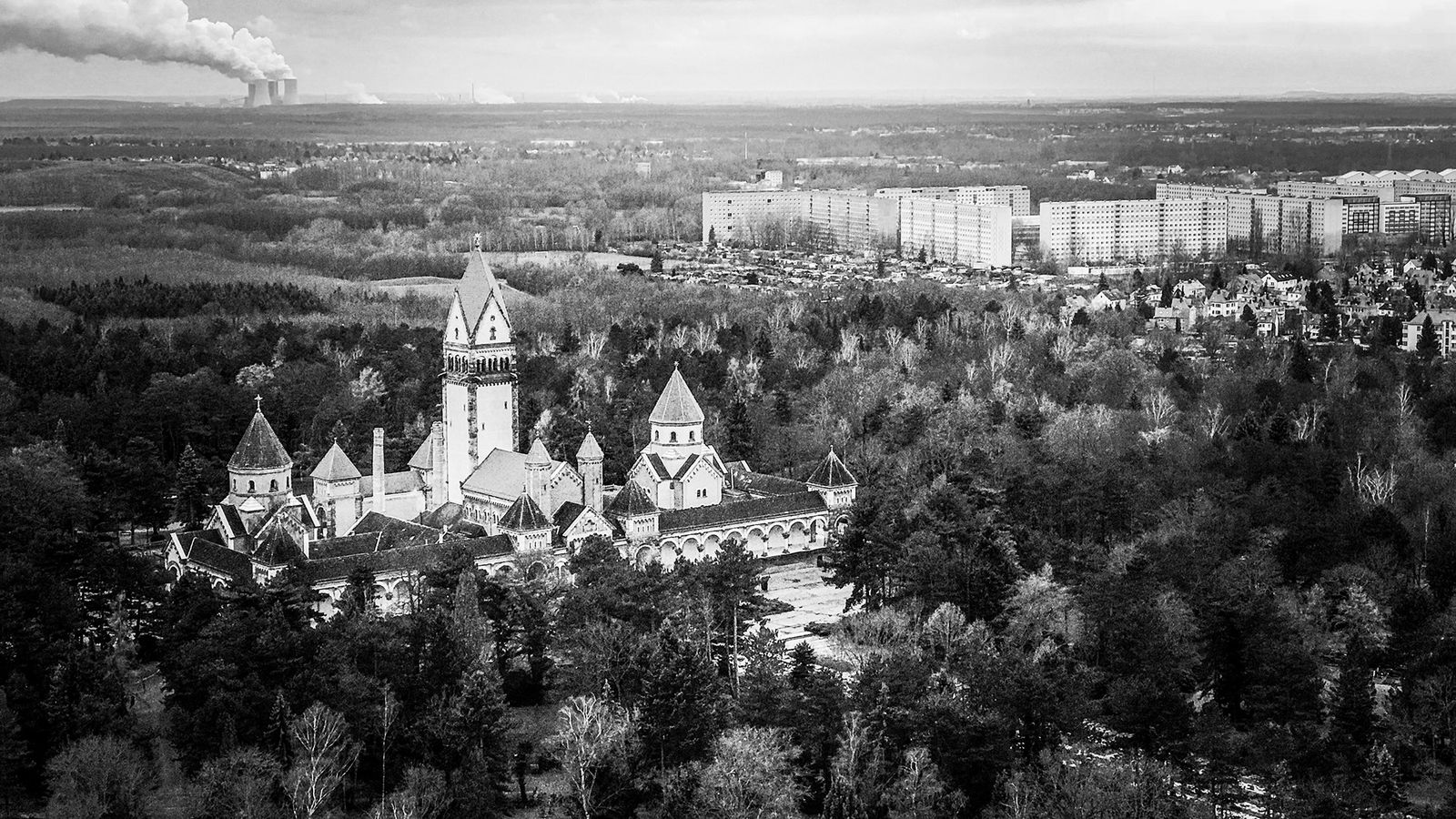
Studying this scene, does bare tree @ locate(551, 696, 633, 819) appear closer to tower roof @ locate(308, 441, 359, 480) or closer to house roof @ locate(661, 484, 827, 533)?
house roof @ locate(661, 484, 827, 533)

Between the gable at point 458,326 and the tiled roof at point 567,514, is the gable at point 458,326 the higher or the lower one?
the higher one

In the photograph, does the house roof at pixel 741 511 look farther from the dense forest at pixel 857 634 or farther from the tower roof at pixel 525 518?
the tower roof at pixel 525 518

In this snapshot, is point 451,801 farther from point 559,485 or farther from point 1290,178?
point 1290,178

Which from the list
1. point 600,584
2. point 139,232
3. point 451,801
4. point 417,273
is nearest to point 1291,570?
point 600,584

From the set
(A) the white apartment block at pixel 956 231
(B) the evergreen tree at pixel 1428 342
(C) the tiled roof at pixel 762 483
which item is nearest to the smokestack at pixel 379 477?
(C) the tiled roof at pixel 762 483

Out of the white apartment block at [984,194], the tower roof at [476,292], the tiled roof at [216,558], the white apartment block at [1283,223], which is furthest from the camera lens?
the white apartment block at [984,194]

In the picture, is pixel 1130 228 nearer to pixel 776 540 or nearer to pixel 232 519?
pixel 776 540

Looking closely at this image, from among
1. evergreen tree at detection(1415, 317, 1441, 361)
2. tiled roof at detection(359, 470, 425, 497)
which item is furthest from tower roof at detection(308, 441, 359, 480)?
evergreen tree at detection(1415, 317, 1441, 361)

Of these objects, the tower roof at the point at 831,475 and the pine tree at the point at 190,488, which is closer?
the tower roof at the point at 831,475
